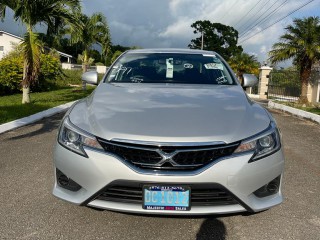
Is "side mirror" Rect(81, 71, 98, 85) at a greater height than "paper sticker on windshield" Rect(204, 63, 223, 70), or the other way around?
"paper sticker on windshield" Rect(204, 63, 223, 70)

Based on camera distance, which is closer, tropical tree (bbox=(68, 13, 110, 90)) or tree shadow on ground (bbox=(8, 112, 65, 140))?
tree shadow on ground (bbox=(8, 112, 65, 140))

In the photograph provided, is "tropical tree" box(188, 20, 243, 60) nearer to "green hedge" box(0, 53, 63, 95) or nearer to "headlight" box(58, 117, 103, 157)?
"green hedge" box(0, 53, 63, 95)

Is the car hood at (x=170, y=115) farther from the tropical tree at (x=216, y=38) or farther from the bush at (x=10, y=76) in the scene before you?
the tropical tree at (x=216, y=38)

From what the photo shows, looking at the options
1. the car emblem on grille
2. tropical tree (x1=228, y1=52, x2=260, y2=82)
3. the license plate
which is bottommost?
the license plate

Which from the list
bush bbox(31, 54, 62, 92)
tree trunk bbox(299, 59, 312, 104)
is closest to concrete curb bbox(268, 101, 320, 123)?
tree trunk bbox(299, 59, 312, 104)

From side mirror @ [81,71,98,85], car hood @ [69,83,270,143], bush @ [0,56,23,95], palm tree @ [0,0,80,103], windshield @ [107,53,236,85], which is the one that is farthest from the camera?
bush @ [0,56,23,95]

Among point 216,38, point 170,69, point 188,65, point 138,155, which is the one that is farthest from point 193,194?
point 216,38

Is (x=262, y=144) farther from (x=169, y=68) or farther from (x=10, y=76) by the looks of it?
(x=10, y=76)

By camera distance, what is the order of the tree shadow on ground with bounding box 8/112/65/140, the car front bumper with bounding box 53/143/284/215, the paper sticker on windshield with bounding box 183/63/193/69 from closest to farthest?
the car front bumper with bounding box 53/143/284/215 → the paper sticker on windshield with bounding box 183/63/193/69 → the tree shadow on ground with bounding box 8/112/65/140

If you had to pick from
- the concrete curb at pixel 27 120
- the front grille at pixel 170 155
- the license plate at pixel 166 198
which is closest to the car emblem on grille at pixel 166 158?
the front grille at pixel 170 155

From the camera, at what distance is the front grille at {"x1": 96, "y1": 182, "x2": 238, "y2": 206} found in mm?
2520

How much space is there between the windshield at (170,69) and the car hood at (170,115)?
46 cm

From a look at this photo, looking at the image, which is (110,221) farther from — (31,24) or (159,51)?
(31,24)

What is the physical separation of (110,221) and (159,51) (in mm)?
2412
